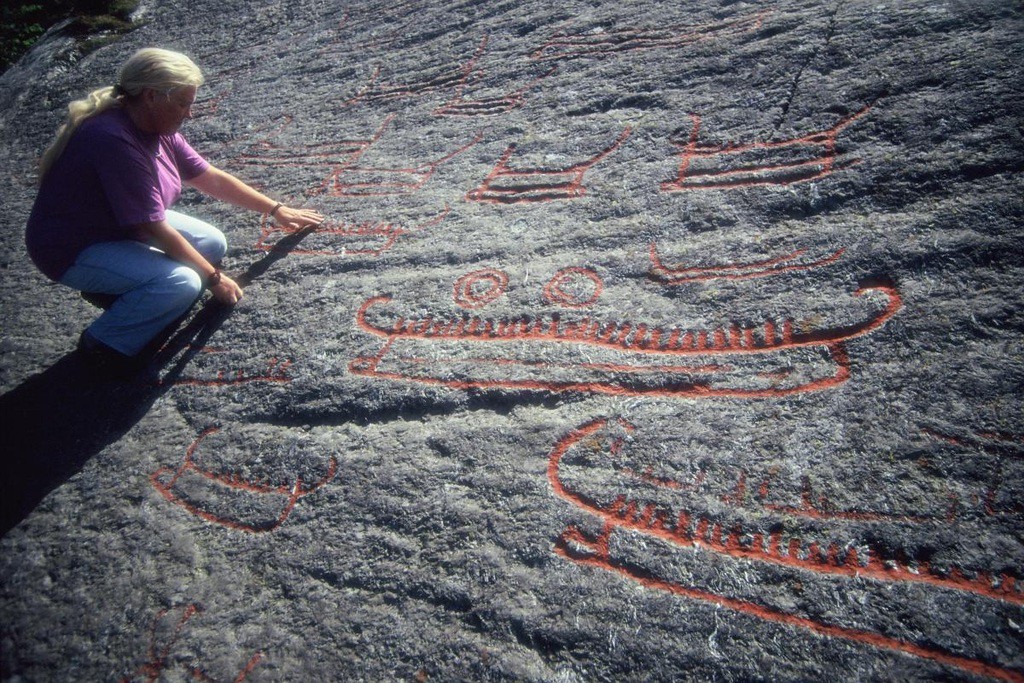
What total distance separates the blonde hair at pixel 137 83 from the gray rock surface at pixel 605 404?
0.87 metres

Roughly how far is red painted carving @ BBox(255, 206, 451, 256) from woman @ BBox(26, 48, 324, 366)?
1.39 ft

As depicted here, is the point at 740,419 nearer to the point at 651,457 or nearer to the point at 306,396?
the point at 651,457

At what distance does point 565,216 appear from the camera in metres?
2.82

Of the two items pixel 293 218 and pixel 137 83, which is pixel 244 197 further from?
pixel 137 83

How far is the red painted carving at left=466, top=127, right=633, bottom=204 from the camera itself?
296 centimetres

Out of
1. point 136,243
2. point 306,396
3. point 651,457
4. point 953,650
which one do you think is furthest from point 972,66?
point 136,243

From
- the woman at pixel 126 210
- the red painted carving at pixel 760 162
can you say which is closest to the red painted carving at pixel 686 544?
the red painted carving at pixel 760 162

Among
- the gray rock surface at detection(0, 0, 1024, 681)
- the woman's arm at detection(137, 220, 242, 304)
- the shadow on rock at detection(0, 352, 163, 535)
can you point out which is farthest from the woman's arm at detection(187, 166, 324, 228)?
the shadow on rock at detection(0, 352, 163, 535)

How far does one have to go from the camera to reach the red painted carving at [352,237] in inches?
120

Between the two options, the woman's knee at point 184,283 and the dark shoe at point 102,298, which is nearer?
the woman's knee at point 184,283

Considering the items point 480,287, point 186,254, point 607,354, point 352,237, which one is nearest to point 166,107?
point 186,254

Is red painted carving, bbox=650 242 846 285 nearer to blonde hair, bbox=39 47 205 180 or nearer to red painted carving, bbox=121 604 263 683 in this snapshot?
red painted carving, bbox=121 604 263 683

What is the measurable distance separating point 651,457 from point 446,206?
175 centimetres

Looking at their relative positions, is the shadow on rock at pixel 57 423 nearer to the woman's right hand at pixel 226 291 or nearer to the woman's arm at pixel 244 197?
the woman's right hand at pixel 226 291
